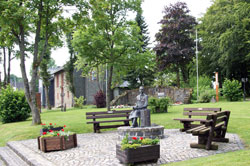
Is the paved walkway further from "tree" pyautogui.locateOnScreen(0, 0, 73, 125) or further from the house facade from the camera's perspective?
the house facade

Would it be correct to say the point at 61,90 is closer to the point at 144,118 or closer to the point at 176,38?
the point at 176,38

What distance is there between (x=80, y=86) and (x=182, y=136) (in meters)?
31.8

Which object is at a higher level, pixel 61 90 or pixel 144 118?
pixel 61 90

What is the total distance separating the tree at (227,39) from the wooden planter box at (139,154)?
28.4m

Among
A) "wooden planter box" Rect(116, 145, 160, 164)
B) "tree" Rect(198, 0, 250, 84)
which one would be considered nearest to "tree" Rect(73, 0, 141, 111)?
"wooden planter box" Rect(116, 145, 160, 164)

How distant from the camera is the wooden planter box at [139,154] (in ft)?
21.0

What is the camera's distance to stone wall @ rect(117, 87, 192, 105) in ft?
104

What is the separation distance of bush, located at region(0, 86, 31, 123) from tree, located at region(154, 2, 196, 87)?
69.4ft

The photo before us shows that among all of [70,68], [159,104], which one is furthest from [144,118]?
[70,68]

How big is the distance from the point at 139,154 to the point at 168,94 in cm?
2708

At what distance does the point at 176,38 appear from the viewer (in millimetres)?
36656

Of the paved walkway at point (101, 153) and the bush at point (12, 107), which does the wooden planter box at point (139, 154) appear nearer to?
the paved walkway at point (101, 153)

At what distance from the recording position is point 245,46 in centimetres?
3475

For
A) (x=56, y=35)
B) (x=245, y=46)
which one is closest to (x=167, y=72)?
(x=245, y=46)
